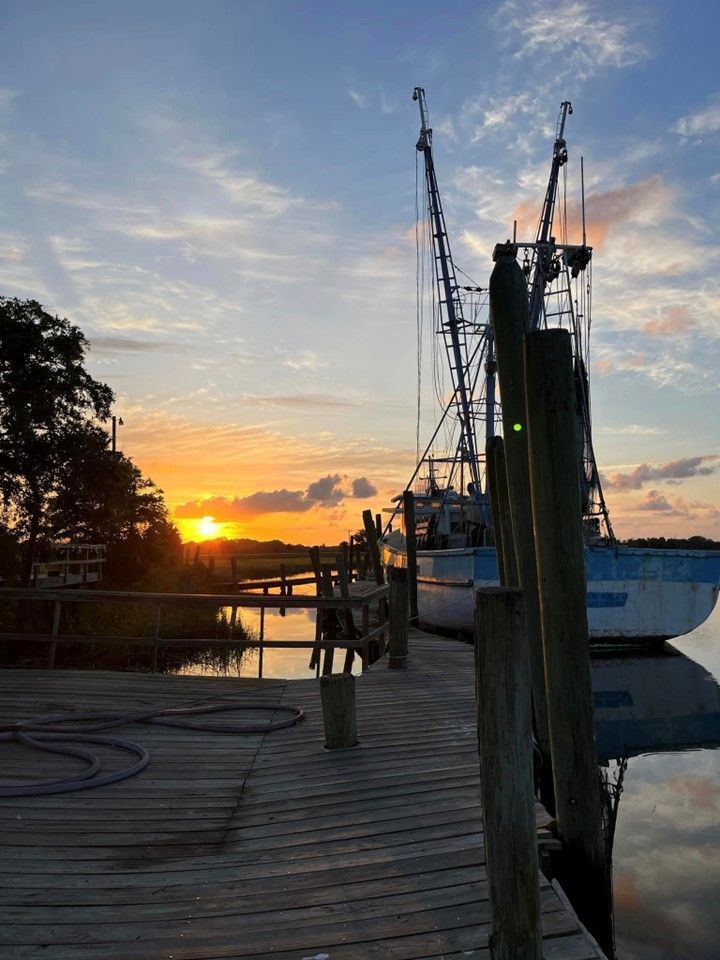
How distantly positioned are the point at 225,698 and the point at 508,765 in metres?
6.86

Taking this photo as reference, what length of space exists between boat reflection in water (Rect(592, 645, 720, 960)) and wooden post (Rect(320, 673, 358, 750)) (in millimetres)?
3153

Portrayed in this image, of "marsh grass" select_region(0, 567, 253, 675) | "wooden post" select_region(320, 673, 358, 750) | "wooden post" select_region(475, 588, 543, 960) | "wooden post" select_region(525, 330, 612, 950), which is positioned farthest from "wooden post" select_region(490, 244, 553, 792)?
"marsh grass" select_region(0, 567, 253, 675)

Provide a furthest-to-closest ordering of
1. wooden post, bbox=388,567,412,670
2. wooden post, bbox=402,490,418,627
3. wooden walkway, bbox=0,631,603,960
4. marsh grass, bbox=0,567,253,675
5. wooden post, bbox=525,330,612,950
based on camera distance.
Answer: wooden post, bbox=402,490,418,627 → marsh grass, bbox=0,567,253,675 → wooden post, bbox=388,567,412,670 → wooden post, bbox=525,330,612,950 → wooden walkway, bbox=0,631,603,960

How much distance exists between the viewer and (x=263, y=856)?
4.70m

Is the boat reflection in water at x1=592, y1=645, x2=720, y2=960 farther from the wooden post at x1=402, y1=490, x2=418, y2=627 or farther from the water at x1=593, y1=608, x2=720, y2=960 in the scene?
the wooden post at x1=402, y1=490, x2=418, y2=627

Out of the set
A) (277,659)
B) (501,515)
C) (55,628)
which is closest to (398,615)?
(501,515)

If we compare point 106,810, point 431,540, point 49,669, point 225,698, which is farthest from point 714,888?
point 431,540

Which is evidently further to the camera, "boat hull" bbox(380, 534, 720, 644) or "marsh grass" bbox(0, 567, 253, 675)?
"boat hull" bbox(380, 534, 720, 644)

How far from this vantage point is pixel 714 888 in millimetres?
8375

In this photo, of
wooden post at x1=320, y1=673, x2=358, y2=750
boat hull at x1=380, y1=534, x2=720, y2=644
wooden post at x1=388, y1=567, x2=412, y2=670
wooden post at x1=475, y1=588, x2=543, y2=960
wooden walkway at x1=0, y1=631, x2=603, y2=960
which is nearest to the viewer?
wooden post at x1=475, y1=588, x2=543, y2=960

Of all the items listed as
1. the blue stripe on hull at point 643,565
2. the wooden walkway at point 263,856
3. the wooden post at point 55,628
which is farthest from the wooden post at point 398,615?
the blue stripe on hull at point 643,565

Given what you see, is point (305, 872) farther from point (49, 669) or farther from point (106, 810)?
point (49, 669)

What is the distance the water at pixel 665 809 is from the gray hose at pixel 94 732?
4138mm

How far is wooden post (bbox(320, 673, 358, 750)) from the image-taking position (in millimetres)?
7047
